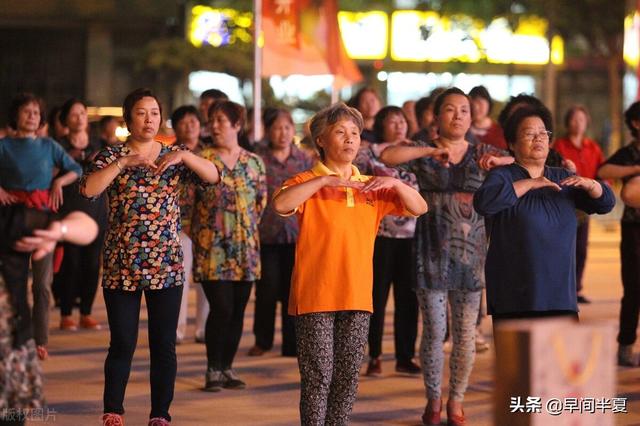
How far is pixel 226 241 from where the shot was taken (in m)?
9.99

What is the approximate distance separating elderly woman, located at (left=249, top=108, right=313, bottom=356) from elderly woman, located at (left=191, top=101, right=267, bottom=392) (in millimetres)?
1317

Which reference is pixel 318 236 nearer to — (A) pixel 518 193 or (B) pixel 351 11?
(A) pixel 518 193

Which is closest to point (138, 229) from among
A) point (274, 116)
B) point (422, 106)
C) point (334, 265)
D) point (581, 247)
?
point (334, 265)

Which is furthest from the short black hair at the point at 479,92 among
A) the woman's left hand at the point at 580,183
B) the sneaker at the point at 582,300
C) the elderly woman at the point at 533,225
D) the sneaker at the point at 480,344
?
the woman's left hand at the point at 580,183

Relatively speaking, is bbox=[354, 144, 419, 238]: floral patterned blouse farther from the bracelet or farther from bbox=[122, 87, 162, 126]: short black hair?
the bracelet

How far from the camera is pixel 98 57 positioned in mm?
35188

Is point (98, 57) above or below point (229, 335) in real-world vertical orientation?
above

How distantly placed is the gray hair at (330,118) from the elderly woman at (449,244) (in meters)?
1.41

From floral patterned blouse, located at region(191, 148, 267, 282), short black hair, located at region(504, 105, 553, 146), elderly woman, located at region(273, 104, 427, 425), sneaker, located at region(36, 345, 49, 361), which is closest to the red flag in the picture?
sneaker, located at region(36, 345, 49, 361)

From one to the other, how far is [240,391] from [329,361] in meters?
3.01

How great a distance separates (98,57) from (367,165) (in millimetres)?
25688

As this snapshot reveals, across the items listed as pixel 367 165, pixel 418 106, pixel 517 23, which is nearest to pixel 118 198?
pixel 367 165

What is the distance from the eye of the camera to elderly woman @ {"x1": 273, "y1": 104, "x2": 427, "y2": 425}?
718 centimetres

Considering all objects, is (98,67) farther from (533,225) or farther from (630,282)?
(533,225)
